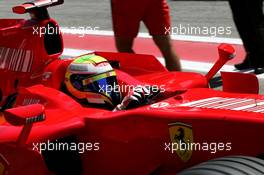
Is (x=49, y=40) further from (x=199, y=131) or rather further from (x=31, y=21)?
(x=199, y=131)

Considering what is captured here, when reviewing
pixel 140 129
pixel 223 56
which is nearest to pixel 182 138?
pixel 140 129

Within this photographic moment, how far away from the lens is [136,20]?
5684 mm

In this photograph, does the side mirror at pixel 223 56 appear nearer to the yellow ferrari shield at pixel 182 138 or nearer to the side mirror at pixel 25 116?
the yellow ferrari shield at pixel 182 138

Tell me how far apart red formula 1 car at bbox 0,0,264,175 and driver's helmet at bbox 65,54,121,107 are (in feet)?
0.25

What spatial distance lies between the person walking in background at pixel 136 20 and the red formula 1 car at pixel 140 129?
4.38 feet

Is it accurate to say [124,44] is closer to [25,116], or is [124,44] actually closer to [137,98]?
[137,98]

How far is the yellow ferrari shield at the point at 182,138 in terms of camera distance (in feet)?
10.2

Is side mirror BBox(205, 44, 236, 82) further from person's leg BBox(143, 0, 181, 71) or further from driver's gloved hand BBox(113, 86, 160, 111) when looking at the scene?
person's leg BBox(143, 0, 181, 71)

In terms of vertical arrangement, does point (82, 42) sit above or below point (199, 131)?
below

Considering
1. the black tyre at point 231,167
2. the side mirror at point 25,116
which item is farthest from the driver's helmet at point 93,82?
the black tyre at point 231,167

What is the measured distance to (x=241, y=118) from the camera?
2.98m

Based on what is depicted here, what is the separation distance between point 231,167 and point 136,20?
10.0 feet

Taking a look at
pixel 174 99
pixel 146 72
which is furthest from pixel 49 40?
pixel 174 99

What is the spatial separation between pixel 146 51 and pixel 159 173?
219 inches
